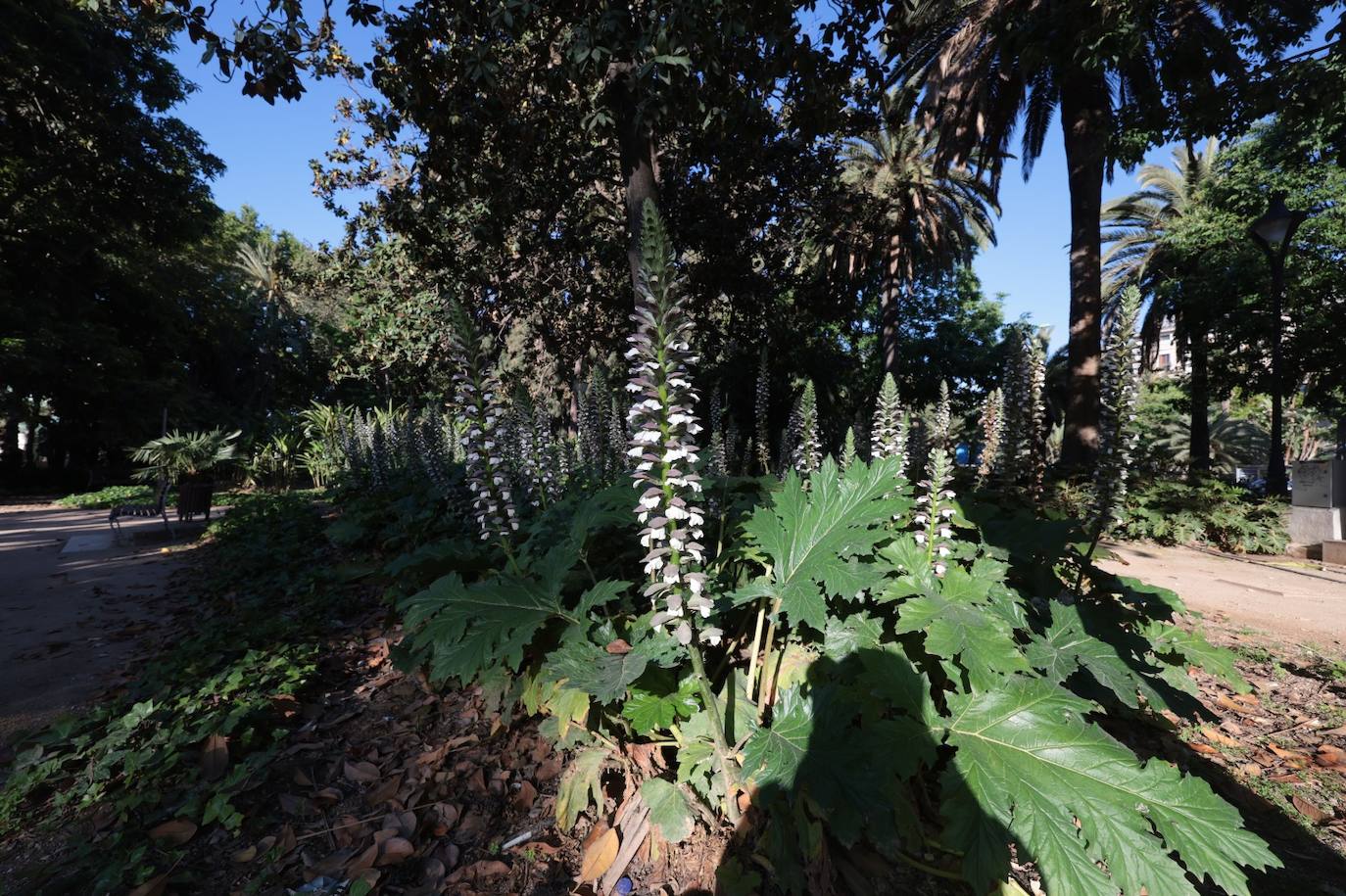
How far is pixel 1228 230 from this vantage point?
16109 mm

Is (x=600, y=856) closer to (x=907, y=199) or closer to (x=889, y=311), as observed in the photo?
(x=889, y=311)

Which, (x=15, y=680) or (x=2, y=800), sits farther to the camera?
(x=15, y=680)

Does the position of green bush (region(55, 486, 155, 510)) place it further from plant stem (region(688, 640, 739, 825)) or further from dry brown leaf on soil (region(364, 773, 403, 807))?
plant stem (region(688, 640, 739, 825))

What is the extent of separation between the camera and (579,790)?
7.00ft

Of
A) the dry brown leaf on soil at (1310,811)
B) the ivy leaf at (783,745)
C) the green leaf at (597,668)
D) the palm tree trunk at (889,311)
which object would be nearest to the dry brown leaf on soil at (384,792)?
the green leaf at (597,668)

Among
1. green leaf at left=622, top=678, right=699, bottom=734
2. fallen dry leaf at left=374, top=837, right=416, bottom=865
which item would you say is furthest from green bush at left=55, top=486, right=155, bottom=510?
green leaf at left=622, top=678, right=699, bottom=734

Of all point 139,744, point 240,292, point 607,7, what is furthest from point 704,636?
point 240,292

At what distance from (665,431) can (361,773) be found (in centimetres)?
232

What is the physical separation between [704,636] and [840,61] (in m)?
6.85

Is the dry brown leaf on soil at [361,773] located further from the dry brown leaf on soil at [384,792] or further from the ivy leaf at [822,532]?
the ivy leaf at [822,532]

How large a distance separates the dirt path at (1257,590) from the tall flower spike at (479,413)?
3.86m

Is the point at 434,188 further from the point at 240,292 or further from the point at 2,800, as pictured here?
the point at 240,292

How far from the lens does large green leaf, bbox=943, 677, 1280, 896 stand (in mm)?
1470

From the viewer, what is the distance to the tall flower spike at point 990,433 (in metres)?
5.60
